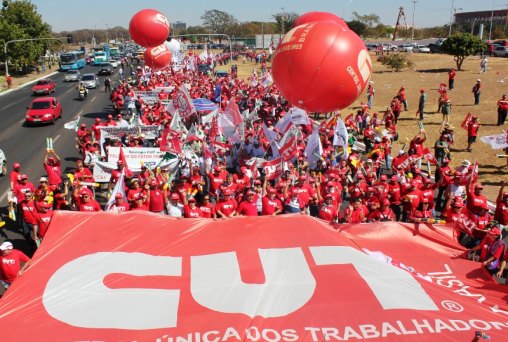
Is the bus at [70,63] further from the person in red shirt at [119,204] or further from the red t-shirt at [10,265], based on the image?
the red t-shirt at [10,265]

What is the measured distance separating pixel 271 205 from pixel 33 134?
1898 cm

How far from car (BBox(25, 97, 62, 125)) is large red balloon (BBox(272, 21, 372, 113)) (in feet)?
71.1

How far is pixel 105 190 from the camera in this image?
13781 mm

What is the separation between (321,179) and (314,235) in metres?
4.08

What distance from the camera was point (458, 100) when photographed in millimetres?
28469

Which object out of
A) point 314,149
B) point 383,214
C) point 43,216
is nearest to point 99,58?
point 314,149

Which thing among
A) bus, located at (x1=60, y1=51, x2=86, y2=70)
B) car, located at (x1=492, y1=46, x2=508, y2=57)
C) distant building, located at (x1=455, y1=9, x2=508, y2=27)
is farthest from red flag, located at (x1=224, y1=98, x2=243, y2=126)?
distant building, located at (x1=455, y1=9, x2=508, y2=27)

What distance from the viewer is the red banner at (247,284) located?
521 centimetres

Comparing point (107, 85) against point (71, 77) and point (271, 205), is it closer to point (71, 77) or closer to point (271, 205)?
point (71, 77)

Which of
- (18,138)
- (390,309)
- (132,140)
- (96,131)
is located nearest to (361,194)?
(390,309)

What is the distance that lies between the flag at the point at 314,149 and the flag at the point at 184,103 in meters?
4.36

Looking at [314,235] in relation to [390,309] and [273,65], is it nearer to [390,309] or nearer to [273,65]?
[390,309]

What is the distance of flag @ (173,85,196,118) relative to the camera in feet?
49.9

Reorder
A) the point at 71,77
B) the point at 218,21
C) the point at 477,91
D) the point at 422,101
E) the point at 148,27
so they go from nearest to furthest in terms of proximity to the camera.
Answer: the point at 148,27
the point at 422,101
the point at 477,91
the point at 71,77
the point at 218,21
